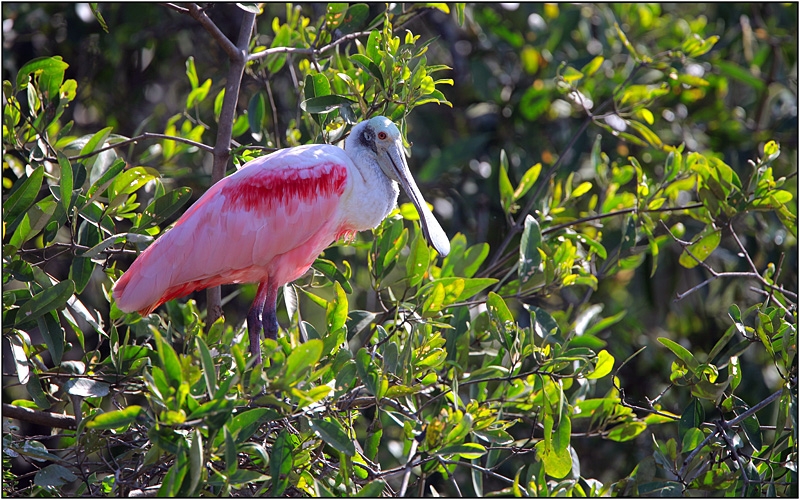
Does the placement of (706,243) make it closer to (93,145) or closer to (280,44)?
(280,44)

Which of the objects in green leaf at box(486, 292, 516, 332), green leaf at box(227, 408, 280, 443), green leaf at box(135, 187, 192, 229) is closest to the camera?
green leaf at box(227, 408, 280, 443)

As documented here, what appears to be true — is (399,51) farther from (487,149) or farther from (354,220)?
(487,149)

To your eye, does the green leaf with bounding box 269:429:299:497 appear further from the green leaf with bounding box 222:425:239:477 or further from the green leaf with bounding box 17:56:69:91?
the green leaf with bounding box 17:56:69:91

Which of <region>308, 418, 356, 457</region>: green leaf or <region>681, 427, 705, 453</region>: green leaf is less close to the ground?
<region>308, 418, 356, 457</region>: green leaf

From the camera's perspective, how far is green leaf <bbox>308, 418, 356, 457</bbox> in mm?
2457

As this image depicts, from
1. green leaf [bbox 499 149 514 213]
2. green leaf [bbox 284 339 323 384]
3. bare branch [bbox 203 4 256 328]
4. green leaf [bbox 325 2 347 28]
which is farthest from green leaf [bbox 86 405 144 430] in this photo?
green leaf [bbox 499 149 514 213]

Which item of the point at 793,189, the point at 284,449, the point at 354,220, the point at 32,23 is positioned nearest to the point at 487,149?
the point at 793,189

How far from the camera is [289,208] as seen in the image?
3307mm

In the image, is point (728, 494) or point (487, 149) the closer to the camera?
point (728, 494)

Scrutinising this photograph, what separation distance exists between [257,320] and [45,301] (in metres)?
0.93

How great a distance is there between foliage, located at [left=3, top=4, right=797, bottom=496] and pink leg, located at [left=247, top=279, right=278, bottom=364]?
0.20 feet

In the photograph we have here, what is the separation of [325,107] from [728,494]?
1.90 metres

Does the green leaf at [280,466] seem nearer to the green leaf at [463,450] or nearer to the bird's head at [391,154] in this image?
the green leaf at [463,450]

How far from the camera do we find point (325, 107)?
123 inches
